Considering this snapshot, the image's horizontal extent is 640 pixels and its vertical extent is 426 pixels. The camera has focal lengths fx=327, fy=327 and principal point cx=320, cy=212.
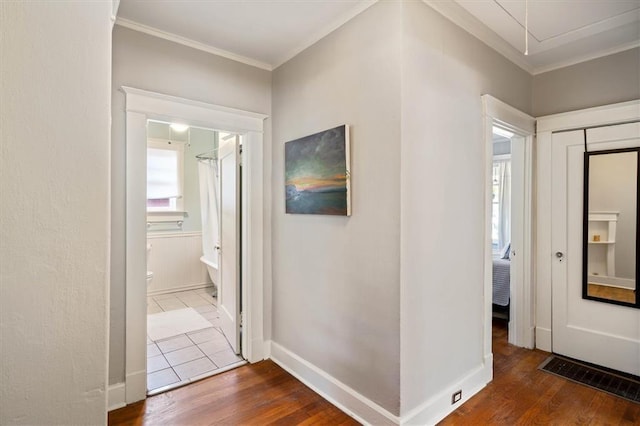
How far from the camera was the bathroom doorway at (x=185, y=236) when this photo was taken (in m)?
3.42

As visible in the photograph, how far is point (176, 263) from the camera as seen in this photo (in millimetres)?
4934

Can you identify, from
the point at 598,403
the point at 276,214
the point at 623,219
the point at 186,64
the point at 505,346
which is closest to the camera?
the point at 598,403

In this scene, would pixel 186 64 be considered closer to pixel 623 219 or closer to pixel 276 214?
pixel 276 214

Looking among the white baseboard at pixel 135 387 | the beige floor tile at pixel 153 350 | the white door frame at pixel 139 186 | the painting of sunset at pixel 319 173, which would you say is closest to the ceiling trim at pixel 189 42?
the white door frame at pixel 139 186

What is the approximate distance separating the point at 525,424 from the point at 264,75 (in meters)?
3.16

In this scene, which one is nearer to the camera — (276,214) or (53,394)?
(53,394)

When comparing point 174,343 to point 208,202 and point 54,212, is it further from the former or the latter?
point 54,212

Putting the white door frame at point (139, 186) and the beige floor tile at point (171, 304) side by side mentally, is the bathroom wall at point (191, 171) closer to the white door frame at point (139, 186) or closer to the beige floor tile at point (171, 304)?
the beige floor tile at point (171, 304)

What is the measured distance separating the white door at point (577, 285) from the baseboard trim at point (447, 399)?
3.34ft

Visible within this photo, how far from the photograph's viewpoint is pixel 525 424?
2.00 metres

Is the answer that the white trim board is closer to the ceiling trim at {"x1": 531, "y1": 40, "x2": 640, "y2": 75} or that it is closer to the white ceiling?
the white ceiling

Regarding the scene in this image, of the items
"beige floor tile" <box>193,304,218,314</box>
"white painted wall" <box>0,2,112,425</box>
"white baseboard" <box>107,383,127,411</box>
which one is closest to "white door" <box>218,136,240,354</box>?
"beige floor tile" <box>193,304,218,314</box>

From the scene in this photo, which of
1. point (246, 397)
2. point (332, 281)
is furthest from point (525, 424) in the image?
point (246, 397)

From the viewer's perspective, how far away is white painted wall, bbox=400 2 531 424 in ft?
6.10
